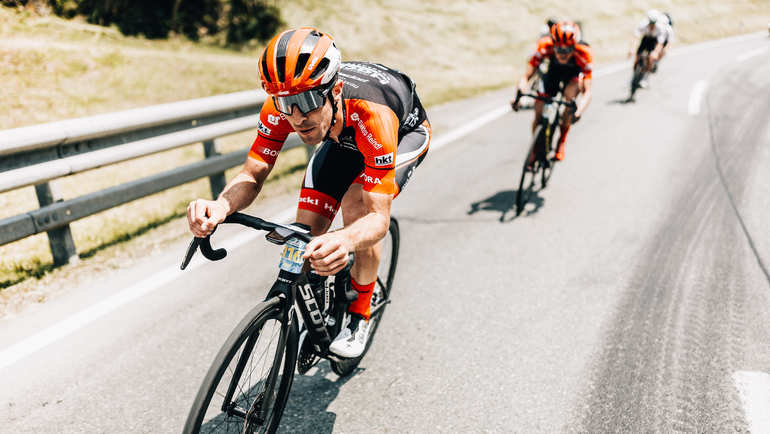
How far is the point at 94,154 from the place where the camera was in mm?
5258

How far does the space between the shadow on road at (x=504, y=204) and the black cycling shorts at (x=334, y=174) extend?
3117 millimetres

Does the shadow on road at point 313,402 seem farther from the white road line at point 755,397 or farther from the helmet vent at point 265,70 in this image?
the white road line at point 755,397

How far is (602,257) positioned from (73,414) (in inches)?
176

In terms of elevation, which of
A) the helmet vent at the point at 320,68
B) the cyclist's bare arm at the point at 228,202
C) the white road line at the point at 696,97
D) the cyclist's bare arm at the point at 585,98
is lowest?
the white road line at the point at 696,97

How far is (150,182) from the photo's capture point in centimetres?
579

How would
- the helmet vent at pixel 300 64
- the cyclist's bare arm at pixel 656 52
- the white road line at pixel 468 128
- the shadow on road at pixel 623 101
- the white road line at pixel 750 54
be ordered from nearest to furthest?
the helmet vent at pixel 300 64
the white road line at pixel 468 128
the shadow on road at pixel 623 101
the cyclist's bare arm at pixel 656 52
the white road line at pixel 750 54

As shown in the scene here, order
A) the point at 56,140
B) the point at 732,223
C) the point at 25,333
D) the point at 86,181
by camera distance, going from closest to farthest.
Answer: the point at 25,333, the point at 56,140, the point at 732,223, the point at 86,181

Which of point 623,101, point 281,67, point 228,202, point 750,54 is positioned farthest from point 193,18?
point 750,54

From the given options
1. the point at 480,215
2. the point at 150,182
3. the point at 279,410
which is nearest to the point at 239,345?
the point at 279,410

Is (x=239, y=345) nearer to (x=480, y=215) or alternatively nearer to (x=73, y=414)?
(x=73, y=414)

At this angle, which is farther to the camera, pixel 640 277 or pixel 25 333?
pixel 640 277

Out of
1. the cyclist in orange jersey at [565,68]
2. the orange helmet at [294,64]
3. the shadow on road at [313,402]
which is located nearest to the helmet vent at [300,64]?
the orange helmet at [294,64]

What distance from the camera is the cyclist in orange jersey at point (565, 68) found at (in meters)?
7.05

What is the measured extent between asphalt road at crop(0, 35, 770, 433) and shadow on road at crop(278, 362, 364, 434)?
1 cm
